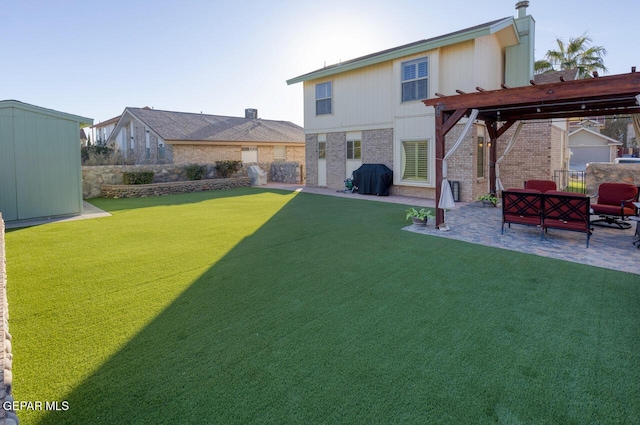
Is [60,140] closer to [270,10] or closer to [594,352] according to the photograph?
[270,10]

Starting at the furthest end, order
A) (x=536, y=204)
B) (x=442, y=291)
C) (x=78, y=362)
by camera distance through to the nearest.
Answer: (x=536, y=204) → (x=442, y=291) → (x=78, y=362)

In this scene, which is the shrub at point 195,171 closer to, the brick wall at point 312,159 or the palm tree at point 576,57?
the brick wall at point 312,159

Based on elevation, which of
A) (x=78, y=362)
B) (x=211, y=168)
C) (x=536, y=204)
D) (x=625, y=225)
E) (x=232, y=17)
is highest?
(x=232, y=17)

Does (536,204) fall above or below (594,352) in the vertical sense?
above

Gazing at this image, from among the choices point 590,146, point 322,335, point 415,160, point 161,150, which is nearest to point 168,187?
point 161,150

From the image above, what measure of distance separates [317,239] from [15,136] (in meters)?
8.43

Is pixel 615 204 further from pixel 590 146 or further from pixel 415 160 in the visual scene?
pixel 590 146

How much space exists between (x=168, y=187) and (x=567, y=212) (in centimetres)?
1523

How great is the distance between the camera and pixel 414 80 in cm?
1316

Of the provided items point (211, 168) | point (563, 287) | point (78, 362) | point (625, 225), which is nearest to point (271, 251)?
point (78, 362)

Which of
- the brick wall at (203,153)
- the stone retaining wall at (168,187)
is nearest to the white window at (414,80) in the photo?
the stone retaining wall at (168,187)

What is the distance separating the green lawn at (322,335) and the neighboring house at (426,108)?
23.3ft

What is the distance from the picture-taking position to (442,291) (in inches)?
181

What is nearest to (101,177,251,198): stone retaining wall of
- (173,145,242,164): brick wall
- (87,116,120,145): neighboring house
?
(173,145,242,164): brick wall
